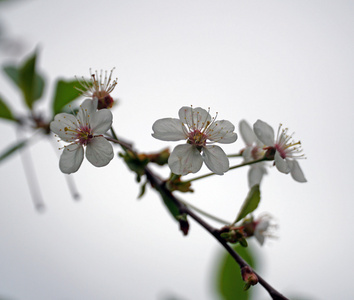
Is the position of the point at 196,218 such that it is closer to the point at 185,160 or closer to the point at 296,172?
the point at 185,160

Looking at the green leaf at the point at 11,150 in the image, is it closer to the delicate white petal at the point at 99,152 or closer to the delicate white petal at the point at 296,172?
the delicate white petal at the point at 99,152

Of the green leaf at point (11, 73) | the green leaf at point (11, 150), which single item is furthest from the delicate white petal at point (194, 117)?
the green leaf at point (11, 73)

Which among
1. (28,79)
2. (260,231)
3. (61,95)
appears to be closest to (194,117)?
(260,231)

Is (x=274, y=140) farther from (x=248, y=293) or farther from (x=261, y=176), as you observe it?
(x=248, y=293)

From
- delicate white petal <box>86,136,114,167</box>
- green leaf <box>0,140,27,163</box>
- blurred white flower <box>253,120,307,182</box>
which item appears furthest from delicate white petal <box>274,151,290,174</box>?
green leaf <box>0,140,27,163</box>

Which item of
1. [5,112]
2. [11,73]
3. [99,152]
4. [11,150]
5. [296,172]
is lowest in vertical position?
[296,172]

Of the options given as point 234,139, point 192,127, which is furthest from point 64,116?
point 234,139
